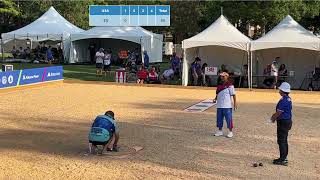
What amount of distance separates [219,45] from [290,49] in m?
3.79

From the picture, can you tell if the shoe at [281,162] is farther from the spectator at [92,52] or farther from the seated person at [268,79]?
the spectator at [92,52]

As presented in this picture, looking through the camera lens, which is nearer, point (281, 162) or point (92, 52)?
point (281, 162)

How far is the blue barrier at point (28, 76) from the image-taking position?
70.6 feet

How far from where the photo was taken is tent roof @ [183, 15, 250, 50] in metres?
23.3

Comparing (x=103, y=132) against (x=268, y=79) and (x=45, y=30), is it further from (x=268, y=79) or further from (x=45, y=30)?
(x=45, y=30)

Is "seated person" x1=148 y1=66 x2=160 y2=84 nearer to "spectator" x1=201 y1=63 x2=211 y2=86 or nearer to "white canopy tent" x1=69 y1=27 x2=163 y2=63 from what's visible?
"spectator" x1=201 y1=63 x2=211 y2=86

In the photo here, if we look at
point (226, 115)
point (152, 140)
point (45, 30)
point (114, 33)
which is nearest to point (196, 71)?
point (226, 115)

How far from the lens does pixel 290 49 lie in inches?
Answer: 973

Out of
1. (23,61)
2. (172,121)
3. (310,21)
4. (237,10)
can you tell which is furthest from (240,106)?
(310,21)

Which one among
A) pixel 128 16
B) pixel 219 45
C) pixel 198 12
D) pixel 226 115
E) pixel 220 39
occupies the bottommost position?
pixel 226 115

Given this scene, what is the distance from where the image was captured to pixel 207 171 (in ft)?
28.5

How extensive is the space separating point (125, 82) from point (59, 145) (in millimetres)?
14987

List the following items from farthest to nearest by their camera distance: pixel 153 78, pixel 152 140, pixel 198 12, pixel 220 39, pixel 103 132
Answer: pixel 198 12
pixel 153 78
pixel 220 39
pixel 152 140
pixel 103 132

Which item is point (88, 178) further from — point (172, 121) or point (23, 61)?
point (23, 61)
